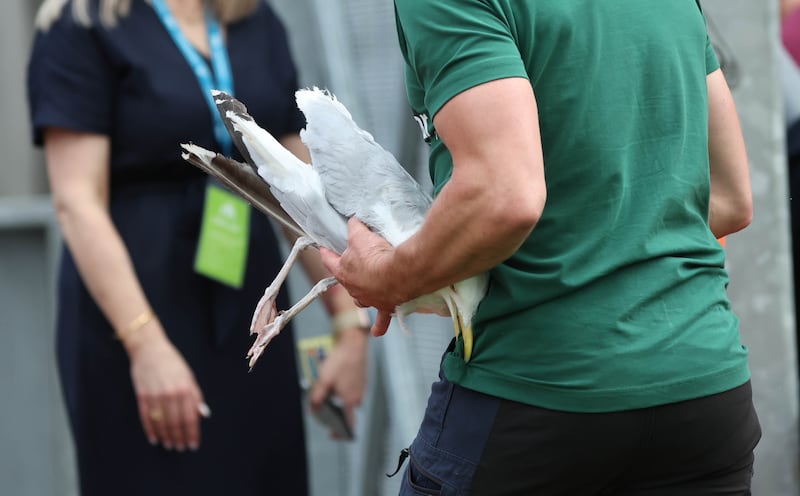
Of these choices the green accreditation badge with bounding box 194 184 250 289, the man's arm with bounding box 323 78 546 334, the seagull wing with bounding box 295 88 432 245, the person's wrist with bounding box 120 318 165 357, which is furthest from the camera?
the green accreditation badge with bounding box 194 184 250 289

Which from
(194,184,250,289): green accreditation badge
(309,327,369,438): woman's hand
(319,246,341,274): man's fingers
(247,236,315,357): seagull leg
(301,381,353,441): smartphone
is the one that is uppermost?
(319,246,341,274): man's fingers

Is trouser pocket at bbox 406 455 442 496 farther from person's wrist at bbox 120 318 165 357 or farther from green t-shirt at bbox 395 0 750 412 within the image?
person's wrist at bbox 120 318 165 357

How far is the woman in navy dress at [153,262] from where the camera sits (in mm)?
2715

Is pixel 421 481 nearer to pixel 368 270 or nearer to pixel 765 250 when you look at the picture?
pixel 368 270

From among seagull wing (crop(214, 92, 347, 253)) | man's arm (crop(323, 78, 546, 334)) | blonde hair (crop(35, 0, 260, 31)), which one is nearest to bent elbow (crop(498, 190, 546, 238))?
man's arm (crop(323, 78, 546, 334))

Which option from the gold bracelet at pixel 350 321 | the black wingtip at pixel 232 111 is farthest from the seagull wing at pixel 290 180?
the gold bracelet at pixel 350 321

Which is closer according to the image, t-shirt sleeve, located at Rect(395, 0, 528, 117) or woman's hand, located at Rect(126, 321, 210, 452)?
t-shirt sleeve, located at Rect(395, 0, 528, 117)

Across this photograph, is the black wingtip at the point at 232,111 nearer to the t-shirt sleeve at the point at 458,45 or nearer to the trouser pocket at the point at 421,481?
the t-shirt sleeve at the point at 458,45

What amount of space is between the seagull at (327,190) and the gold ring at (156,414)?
2.94ft

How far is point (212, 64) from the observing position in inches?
112

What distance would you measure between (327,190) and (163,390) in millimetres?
1045

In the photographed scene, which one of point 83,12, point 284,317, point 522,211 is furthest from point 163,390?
point 522,211

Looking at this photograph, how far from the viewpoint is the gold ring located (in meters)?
2.73

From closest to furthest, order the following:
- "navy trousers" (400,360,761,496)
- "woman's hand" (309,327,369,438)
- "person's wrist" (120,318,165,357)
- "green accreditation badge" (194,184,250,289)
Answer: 1. "navy trousers" (400,360,761,496)
2. "person's wrist" (120,318,165,357)
3. "green accreditation badge" (194,184,250,289)
4. "woman's hand" (309,327,369,438)
